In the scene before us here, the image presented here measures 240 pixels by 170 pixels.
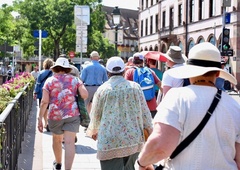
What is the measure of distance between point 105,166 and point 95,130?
1.44 ft

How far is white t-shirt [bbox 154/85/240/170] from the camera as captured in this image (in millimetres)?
3121

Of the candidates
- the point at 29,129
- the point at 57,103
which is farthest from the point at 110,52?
the point at 57,103

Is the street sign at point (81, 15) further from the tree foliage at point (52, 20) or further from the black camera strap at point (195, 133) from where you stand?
the tree foliage at point (52, 20)

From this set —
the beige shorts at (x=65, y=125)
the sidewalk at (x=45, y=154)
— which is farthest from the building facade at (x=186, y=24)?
the beige shorts at (x=65, y=125)

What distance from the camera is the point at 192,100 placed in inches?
125

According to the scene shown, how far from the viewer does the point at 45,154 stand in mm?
8984

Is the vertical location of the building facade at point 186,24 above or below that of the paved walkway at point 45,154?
above

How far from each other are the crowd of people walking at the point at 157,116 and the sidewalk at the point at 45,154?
648mm

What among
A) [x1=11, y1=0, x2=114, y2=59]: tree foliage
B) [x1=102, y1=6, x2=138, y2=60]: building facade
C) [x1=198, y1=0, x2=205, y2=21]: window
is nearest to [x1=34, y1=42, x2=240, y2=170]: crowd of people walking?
[x1=198, y1=0, x2=205, y2=21]: window

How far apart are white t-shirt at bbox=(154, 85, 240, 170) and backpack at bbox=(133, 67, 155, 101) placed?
4863 millimetres

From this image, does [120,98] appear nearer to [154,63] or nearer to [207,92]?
[207,92]

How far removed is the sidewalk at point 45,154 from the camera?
7988mm

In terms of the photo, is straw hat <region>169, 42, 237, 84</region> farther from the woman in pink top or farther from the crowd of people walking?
the woman in pink top

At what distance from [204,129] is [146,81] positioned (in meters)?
5.01
